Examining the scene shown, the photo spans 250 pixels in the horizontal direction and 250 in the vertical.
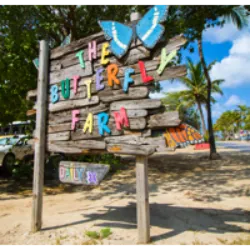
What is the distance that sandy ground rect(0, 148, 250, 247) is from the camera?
361cm

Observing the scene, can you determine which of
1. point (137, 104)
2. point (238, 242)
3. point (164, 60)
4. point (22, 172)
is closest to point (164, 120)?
point (137, 104)

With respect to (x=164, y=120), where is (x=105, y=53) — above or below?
above

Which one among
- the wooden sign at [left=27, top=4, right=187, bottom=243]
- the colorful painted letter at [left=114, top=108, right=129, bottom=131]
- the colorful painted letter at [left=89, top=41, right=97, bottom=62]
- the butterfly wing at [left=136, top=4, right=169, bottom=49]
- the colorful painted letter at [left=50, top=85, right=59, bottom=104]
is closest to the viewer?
the butterfly wing at [left=136, top=4, right=169, bottom=49]

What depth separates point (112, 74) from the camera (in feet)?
11.5

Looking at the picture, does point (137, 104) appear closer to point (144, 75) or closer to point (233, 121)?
point (144, 75)

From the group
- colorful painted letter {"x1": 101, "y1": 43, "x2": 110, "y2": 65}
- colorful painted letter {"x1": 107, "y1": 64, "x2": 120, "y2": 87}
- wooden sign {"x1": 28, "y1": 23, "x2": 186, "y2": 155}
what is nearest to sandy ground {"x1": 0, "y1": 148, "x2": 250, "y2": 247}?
wooden sign {"x1": 28, "y1": 23, "x2": 186, "y2": 155}

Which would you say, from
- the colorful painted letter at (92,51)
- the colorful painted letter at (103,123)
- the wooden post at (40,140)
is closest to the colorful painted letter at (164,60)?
the colorful painted letter at (103,123)

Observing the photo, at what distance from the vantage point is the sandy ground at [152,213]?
361cm

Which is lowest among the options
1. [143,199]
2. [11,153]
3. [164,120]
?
[143,199]

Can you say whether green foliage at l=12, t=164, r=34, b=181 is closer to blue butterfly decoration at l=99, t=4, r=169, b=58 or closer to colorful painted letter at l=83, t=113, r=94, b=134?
colorful painted letter at l=83, t=113, r=94, b=134

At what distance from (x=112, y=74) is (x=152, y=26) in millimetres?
870

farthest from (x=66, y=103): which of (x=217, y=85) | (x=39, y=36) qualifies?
(x=217, y=85)

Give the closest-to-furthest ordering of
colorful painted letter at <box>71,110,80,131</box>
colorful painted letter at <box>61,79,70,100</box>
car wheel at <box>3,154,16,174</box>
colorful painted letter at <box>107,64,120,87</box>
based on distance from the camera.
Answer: colorful painted letter at <box>107,64,120,87</box> → colorful painted letter at <box>71,110,80,131</box> → colorful painted letter at <box>61,79,70,100</box> → car wheel at <box>3,154,16,174</box>

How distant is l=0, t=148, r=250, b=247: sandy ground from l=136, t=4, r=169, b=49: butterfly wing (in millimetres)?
2782
